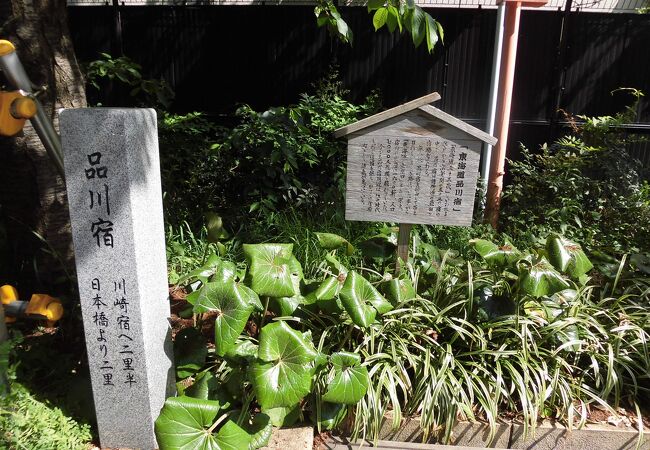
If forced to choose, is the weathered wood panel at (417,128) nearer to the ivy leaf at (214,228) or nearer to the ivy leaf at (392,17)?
the ivy leaf at (392,17)

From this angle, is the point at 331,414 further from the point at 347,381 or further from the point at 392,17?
the point at 392,17

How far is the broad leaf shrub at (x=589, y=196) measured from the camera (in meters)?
4.30

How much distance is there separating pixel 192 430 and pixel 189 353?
0.53 m

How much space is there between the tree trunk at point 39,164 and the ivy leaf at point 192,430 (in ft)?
4.26

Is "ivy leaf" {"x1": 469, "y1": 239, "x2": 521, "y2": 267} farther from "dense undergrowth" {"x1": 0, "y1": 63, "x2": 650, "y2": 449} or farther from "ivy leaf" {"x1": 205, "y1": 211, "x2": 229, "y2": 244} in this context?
"ivy leaf" {"x1": 205, "y1": 211, "x2": 229, "y2": 244}

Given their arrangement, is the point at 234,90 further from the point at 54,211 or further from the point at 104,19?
the point at 54,211

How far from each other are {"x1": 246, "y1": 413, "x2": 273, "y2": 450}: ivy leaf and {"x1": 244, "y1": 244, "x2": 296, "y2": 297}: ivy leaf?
2.00ft

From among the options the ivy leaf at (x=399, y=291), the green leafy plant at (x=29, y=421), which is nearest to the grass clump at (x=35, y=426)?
the green leafy plant at (x=29, y=421)

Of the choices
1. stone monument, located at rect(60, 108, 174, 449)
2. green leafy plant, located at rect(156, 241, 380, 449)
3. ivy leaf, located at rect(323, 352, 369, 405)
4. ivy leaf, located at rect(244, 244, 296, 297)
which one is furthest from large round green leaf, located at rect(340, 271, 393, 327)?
stone monument, located at rect(60, 108, 174, 449)

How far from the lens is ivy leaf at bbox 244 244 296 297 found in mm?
2682

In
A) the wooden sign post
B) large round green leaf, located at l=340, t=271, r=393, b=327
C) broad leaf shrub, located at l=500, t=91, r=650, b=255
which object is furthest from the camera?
broad leaf shrub, located at l=500, t=91, r=650, b=255

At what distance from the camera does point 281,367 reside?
2.43 metres

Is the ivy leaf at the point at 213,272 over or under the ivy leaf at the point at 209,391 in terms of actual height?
over

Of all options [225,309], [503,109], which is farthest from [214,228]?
[503,109]
